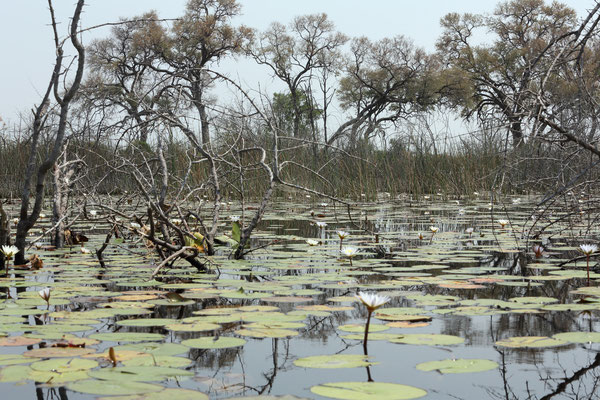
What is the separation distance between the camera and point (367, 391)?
132 cm

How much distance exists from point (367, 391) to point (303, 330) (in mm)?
674

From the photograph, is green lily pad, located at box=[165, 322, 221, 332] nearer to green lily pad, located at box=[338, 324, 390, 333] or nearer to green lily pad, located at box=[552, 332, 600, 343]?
green lily pad, located at box=[338, 324, 390, 333]

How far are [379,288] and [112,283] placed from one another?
124 cm

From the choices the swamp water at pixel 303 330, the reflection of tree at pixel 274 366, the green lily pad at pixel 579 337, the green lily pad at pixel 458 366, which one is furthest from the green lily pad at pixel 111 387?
the green lily pad at pixel 579 337

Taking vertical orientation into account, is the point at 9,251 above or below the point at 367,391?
above

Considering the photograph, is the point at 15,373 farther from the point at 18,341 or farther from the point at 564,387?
the point at 564,387

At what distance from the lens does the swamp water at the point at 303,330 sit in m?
1.42

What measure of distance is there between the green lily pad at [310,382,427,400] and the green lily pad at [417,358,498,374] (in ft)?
0.59

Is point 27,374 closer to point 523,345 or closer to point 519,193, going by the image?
point 523,345

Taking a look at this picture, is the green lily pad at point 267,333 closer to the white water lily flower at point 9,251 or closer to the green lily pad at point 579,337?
the green lily pad at point 579,337

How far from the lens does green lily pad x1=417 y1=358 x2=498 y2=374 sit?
1500mm

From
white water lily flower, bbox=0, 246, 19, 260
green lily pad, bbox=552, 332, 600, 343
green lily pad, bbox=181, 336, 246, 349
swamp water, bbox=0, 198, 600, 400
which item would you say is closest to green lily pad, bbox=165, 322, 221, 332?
swamp water, bbox=0, 198, 600, 400

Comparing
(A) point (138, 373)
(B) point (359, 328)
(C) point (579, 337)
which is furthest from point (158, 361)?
(C) point (579, 337)

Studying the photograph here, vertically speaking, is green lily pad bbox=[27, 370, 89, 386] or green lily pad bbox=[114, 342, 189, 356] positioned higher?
green lily pad bbox=[114, 342, 189, 356]
